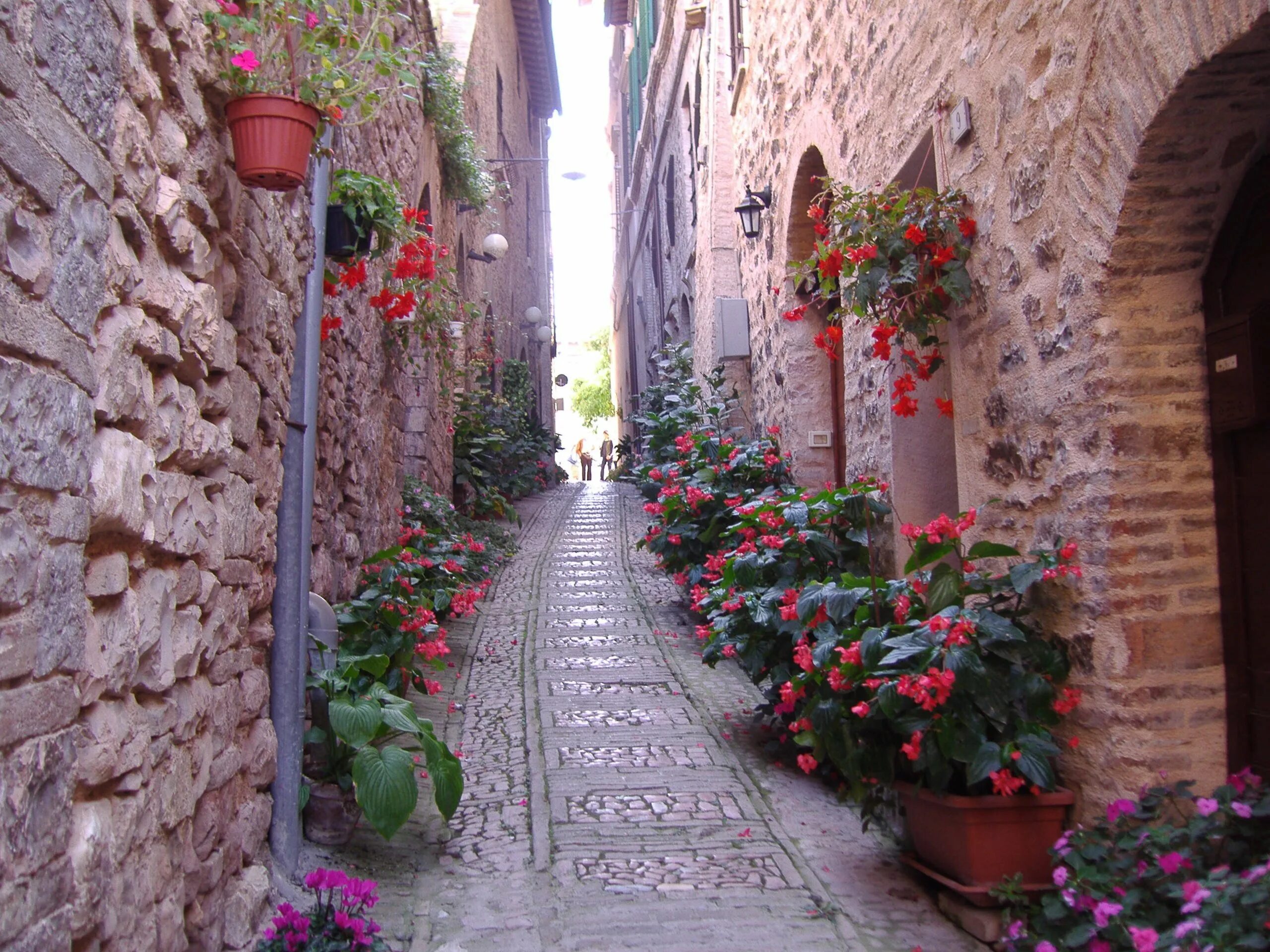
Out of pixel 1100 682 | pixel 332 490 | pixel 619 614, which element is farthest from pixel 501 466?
pixel 1100 682

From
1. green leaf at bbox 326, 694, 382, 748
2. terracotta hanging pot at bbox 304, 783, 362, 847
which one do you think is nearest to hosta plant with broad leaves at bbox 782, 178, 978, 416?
green leaf at bbox 326, 694, 382, 748

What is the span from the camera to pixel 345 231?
414 cm

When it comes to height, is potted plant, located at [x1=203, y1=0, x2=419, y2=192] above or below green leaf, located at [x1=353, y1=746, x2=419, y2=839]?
above

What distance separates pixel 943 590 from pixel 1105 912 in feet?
3.46

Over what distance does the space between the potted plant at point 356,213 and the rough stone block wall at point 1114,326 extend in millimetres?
2207

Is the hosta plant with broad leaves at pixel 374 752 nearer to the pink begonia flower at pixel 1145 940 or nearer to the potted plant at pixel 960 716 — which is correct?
the potted plant at pixel 960 716

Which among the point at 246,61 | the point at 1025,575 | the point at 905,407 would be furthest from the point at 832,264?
the point at 246,61

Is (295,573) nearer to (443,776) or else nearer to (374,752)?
(374,752)

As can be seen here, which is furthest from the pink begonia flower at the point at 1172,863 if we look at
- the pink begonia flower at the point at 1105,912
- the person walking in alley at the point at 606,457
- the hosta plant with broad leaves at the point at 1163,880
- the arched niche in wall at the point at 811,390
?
the person walking in alley at the point at 606,457

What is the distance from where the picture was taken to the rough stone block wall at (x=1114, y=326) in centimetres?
278

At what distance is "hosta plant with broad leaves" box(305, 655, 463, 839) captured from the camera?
10.8 ft

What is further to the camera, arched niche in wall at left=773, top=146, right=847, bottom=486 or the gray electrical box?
the gray electrical box

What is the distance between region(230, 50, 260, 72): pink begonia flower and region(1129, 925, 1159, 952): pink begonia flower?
9.57 ft

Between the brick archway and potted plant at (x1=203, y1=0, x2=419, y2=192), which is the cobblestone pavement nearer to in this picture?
the brick archway
